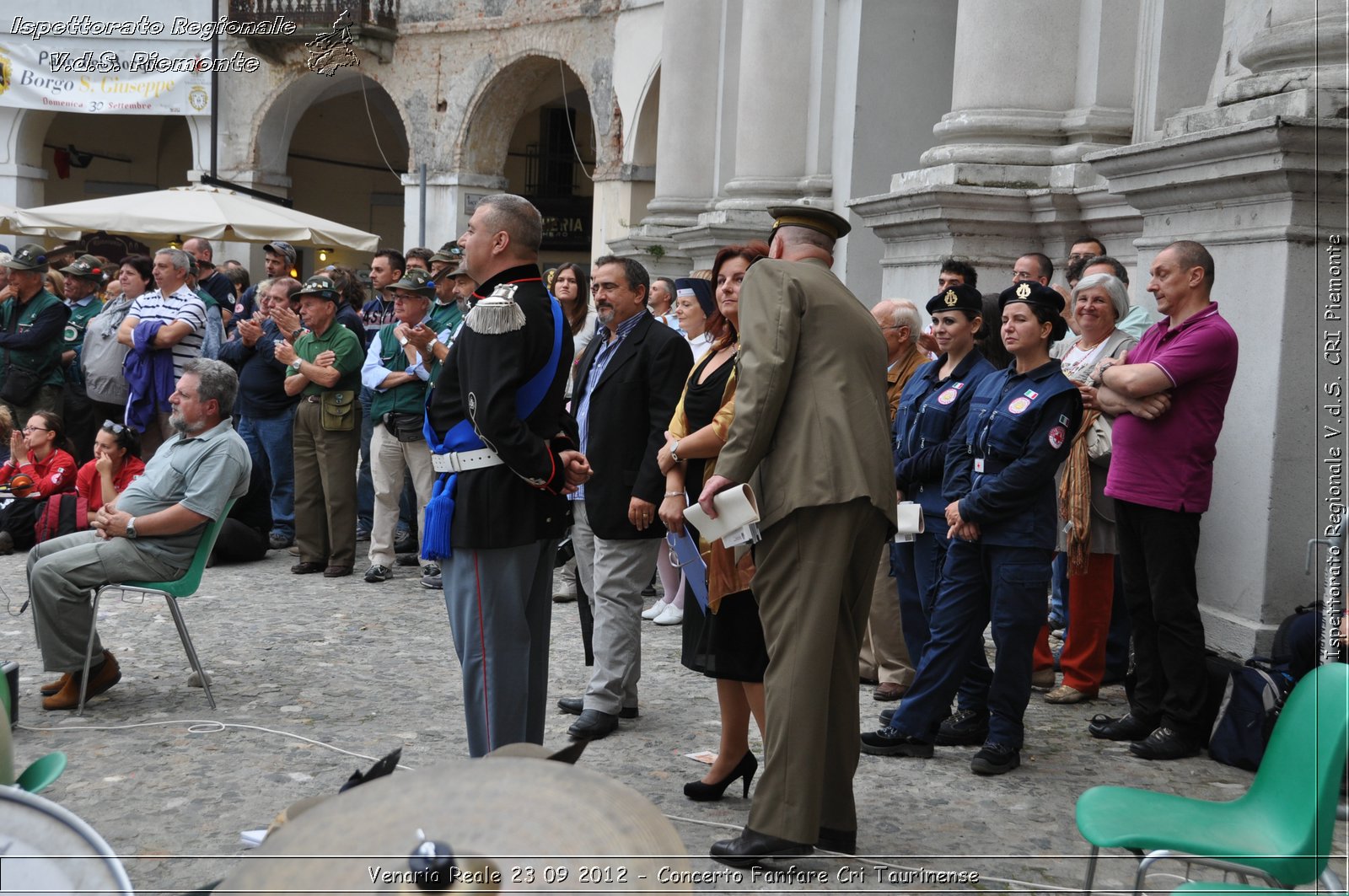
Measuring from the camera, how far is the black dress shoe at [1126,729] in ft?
18.4

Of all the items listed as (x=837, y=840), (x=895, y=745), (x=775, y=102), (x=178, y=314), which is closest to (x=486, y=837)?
(x=837, y=840)

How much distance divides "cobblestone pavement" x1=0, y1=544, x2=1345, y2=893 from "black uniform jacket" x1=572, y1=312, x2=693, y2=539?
100 centimetres

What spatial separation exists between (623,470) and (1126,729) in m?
2.48

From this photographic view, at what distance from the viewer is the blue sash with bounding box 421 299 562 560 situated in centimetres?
471

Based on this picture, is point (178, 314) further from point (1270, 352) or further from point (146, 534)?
point (1270, 352)

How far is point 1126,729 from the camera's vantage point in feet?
18.4

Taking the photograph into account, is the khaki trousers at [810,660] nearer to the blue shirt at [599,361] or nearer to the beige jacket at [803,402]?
the beige jacket at [803,402]

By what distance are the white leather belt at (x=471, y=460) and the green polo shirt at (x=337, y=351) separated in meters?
4.82

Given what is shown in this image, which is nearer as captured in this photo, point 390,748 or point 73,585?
point 390,748

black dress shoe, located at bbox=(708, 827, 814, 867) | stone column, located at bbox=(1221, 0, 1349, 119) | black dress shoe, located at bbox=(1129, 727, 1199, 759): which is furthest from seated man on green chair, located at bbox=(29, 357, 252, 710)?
stone column, located at bbox=(1221, 0, 1349, 119)

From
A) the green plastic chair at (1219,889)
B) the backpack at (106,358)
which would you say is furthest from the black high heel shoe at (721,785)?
the backpack at (106,358)

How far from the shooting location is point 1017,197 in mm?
8336

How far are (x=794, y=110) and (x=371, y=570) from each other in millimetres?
6923

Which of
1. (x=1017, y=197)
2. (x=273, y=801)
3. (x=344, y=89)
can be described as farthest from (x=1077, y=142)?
(x=344, y=89)
